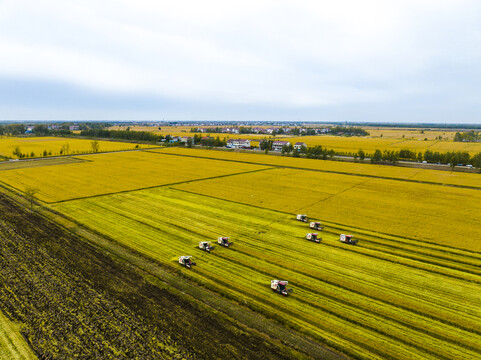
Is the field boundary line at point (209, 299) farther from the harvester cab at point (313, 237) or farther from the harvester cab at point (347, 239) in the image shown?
the harvester cab at point (347, 239)

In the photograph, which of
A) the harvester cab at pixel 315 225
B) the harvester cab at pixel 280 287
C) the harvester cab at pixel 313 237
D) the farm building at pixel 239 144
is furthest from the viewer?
the farm building at pixel 239 144

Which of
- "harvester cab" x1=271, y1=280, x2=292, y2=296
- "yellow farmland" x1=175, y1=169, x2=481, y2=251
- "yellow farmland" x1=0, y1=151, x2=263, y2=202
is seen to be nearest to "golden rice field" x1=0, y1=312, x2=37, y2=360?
"harvester cab" x1=271, y1=280, x2=292, y2=296

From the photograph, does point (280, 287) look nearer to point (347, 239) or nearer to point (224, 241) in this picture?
point (224, 241)

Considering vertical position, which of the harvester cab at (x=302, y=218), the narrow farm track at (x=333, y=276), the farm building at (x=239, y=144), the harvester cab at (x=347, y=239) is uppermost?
the farm building at (x=239, y=144)

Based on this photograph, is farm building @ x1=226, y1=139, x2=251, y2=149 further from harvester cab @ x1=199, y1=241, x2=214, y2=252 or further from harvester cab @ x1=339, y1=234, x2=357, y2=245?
harvester cab @ x1=199, y1=241, x2=214, y2=252

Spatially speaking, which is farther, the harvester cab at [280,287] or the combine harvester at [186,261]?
the combine harvester at [186,261]

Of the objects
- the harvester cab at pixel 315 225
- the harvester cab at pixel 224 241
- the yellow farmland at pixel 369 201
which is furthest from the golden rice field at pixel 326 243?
the harvester cab at pixel 315 225

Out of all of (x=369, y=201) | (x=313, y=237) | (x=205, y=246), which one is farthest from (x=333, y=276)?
(x=369, y=201)
